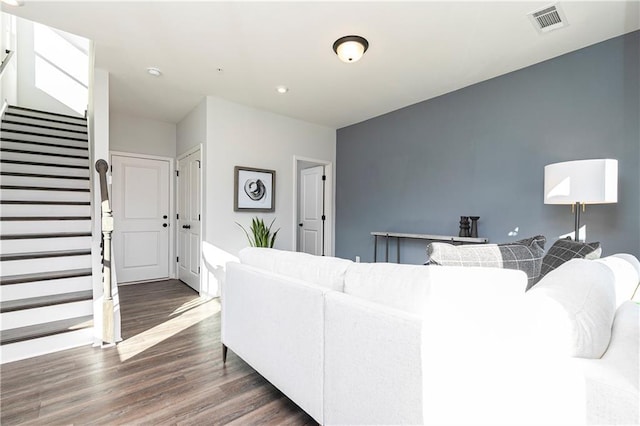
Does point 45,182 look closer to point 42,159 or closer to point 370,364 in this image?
point 42,159

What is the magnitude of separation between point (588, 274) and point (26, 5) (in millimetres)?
3649

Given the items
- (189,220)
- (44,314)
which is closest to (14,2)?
(44,314)

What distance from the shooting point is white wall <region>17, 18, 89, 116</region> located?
4641mm

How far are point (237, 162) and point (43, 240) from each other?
7.00 feet

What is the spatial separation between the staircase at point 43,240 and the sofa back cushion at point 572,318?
3.01 metres

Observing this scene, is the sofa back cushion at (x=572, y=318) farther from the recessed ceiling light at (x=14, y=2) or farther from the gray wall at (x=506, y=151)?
the recessed ceiling light at (x=14, y=2)

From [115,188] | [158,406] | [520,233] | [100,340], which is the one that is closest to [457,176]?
[520,233]

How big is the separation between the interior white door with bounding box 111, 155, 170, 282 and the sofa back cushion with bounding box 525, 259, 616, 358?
4963mm

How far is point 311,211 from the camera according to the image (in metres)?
5.50

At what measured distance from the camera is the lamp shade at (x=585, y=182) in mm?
2125

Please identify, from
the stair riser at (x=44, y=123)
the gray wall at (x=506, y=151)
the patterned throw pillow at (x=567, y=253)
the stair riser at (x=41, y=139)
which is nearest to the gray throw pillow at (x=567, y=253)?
the patterned throw pillow at (x=567, y=253)

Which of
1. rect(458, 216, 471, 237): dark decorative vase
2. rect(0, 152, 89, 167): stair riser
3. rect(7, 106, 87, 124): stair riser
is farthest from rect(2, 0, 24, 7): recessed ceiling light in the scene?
rect(458, 216, 471, 237): dark decorative vase

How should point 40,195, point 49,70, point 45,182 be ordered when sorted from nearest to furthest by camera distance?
1. point 40,195
2. point 45,182
3. point 49,70

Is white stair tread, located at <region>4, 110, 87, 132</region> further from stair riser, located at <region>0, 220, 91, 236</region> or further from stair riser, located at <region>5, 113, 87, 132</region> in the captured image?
stair riser, located at <region>0, 220, 91, 236</region>
